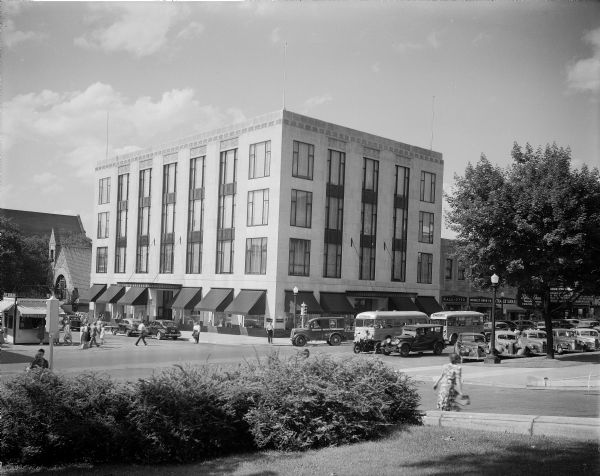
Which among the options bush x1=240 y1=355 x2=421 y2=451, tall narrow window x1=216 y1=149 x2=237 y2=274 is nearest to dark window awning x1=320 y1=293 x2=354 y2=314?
tall narrow window x1=216 y1=149 x2=237 y2=274

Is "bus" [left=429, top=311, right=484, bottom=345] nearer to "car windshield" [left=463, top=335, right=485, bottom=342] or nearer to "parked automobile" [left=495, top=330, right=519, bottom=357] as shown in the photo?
"parked automobile" [left=495, top=330, right=519, bottom=357]

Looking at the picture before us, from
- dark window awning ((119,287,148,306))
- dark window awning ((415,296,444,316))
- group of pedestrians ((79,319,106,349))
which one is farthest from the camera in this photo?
dark window awning ((119,287,148,306))

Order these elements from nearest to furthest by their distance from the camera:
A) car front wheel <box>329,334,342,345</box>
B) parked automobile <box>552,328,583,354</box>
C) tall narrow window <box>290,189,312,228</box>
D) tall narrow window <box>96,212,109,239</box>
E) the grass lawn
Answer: the grass lawn
parked automobile <box>552,328,583,354</box>
car front wheel <box>329,334,342,345</box>
tall narrow window <box>290,189,312,228</box>
tall narrow window <box>96,212,109,239</box>

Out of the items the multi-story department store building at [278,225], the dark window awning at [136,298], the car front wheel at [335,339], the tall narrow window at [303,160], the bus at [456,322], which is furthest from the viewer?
the dark window awning at [136,298]

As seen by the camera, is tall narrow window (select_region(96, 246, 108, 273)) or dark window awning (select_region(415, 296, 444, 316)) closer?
dark window awning (select_region(415, 296, 444, 316))

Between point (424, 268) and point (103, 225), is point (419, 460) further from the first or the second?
point (103, 225)

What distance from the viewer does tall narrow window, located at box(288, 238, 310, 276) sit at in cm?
5475

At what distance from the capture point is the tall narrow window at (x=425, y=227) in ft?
216

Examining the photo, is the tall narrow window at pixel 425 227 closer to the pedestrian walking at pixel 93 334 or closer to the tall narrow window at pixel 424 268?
the tall narrow window at pixel 424 268

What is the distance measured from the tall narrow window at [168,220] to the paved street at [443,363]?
837 inches

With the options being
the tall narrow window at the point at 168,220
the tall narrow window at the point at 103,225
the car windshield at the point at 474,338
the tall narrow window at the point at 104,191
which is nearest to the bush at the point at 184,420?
the car windshield at the point at 474,338

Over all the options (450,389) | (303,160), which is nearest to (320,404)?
(450,389)

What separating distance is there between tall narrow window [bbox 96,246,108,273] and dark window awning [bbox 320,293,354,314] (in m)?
33.8

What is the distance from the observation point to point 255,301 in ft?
176
